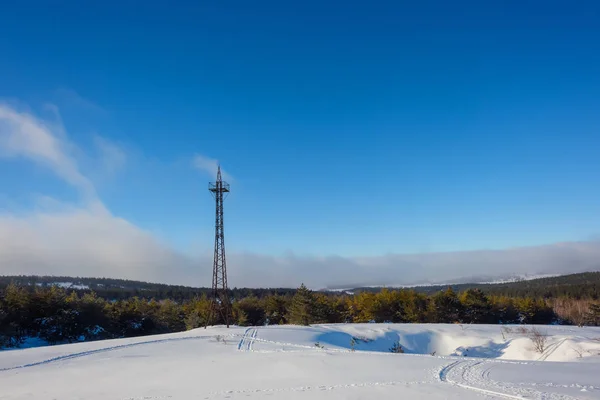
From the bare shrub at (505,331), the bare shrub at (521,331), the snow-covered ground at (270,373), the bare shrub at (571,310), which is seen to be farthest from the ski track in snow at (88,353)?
the bare shrub at (571,310)

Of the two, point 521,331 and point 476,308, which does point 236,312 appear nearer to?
point 476,308

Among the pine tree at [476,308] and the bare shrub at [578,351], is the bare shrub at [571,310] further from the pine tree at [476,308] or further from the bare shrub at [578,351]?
the bare shrub at [578,351]

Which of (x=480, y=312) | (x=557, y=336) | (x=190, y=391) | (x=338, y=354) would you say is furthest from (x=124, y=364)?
(x=480, y=312)

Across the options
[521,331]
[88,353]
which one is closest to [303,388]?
[88,353]

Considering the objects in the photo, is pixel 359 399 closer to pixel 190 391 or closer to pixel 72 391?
pixel 190 391

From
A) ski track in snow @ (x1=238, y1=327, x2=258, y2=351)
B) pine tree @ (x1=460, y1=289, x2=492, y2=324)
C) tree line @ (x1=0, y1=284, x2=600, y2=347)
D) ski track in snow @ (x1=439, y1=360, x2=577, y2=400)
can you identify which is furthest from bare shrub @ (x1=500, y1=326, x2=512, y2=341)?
pine tree @ (x1=460, y1=289, x2=492, y2=324)
